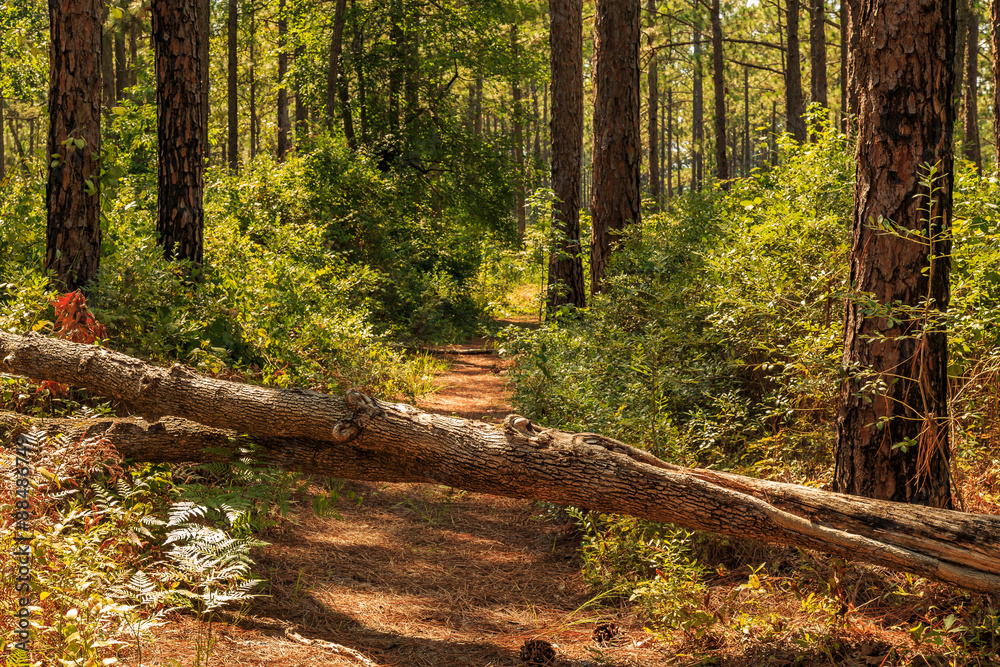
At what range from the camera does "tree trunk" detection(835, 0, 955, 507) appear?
145 inches

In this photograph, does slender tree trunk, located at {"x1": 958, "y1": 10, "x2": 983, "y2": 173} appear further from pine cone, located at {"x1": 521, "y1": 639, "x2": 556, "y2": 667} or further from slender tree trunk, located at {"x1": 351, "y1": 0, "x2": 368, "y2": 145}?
pine cone, located at {"x1": 521, "y1": 639, "x2": 556, "y2": 667}

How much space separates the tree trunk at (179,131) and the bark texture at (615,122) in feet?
16.0

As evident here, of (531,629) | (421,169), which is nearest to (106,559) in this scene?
(531,629)

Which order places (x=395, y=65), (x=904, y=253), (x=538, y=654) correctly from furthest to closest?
(x=395, y=65)
(x=904, y=253)
(x=538, y=654)

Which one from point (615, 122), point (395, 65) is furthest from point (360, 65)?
point (615, 122)

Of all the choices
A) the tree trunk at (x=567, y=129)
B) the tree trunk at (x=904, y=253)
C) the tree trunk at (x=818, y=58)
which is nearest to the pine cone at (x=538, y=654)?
the tree trunk at (x=904, y=253)

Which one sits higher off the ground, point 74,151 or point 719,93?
point 719,93

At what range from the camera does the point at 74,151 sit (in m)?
6.85

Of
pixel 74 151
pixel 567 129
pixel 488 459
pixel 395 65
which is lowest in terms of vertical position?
pixel 488 459

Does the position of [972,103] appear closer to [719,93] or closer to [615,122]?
[719,93]

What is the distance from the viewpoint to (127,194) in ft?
31.6

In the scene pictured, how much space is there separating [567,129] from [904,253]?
7.48m

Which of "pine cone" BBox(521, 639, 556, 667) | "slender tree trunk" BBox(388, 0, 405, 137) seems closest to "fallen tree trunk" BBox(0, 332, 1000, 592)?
"pine cone" BBox(521, 639, 556, 667)

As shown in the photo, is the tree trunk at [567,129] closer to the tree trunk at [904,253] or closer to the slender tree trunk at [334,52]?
the slender tree trunk at [334,52]
